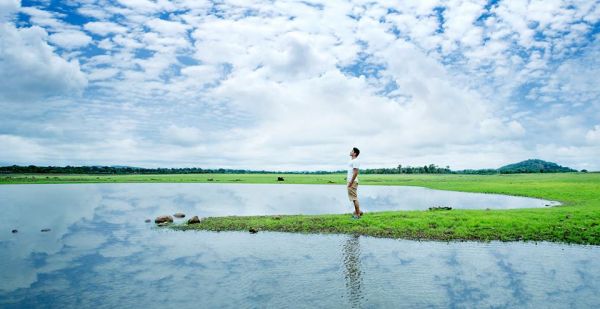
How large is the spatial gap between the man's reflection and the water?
0.14 feet

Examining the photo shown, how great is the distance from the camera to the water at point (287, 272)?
1132 cm

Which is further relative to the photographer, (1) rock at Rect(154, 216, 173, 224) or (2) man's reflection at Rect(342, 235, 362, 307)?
(1) rock at Rect(154, 216, 173, 224)

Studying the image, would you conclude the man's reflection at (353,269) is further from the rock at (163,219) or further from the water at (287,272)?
the rock at (163,219)

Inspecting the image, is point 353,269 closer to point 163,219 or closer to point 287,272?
point 287,272

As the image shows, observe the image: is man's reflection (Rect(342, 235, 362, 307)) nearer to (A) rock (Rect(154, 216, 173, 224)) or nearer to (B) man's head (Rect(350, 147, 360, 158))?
(B) man's head (Rect(350, 147, 360, 158))

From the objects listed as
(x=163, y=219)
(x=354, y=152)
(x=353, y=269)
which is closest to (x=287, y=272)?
(x=353, y=269)

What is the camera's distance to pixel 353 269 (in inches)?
567

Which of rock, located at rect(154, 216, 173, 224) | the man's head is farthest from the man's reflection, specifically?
rock, located at rect(154, 216, 173, 224)

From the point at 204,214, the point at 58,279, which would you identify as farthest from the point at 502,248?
the point at 204,214

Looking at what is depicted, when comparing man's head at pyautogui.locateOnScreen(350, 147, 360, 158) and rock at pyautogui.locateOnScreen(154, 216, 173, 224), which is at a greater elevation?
man's head at pyautogui.locateOnScreen(350, 147, 360, 158)

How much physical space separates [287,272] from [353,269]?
2489 millimetres

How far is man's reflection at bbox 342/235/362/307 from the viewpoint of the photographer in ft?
37.8

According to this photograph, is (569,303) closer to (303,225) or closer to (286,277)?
(286,277)

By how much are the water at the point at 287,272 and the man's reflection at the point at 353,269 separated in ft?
0.14
